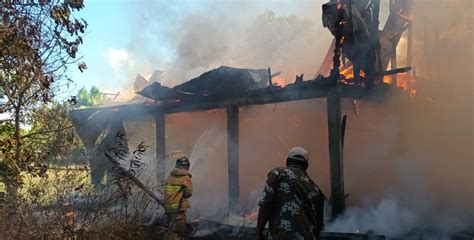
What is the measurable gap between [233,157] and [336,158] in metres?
3.10

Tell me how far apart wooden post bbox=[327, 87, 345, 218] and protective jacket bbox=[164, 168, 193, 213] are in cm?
292

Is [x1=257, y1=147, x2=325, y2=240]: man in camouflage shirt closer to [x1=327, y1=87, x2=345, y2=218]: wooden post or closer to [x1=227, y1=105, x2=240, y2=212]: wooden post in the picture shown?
[x1=327, y1=87, x2=345, y2=218]: wooden post

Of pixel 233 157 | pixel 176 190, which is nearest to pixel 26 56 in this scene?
pixel 176 190

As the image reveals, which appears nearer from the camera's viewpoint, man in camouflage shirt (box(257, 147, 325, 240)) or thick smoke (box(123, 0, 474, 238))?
man in camouflage shirt (box(257, 147, 325, 240))

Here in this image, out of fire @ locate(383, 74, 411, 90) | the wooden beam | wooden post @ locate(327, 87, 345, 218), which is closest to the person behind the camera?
wooden post @ locate(327, 87, 345, 218)

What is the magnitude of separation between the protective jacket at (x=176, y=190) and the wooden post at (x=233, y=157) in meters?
3.29

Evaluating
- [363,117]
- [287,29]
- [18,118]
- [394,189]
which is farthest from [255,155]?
[287,29]

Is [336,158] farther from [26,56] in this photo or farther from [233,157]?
[26,56]

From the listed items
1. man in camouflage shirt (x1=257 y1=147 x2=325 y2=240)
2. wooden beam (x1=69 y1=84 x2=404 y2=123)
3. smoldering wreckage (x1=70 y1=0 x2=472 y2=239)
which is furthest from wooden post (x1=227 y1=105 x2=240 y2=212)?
man in camouflage shirt (x1=257 y1=147 x2=325 y2=240)

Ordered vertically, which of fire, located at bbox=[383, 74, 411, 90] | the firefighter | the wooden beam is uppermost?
fire, located at bbox=[383, 74, 411, 90]

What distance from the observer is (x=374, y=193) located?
1075 centimetres

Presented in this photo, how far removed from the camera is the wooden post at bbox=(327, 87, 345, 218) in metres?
8.49

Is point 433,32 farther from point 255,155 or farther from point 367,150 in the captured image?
point 255,155

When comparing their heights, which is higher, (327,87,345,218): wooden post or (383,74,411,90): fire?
(383,74,411,90): fire
